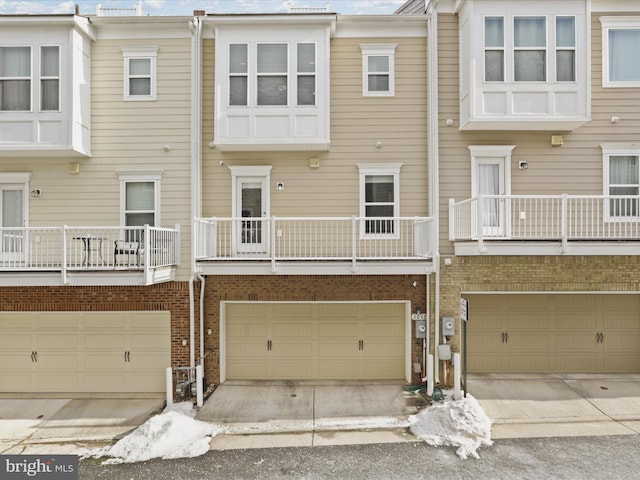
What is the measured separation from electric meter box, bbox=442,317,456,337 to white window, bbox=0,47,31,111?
34.6 ft

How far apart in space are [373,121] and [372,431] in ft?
22.0

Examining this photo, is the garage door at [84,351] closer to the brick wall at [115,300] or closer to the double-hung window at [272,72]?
the brick wall at [115,300]

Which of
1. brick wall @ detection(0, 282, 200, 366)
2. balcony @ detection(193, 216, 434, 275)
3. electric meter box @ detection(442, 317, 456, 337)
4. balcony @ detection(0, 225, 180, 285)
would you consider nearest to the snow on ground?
electric meter box @ detection(442, 317, 456, 337)

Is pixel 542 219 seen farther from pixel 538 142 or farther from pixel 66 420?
pixel 66 420

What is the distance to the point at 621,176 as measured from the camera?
30.6 feet

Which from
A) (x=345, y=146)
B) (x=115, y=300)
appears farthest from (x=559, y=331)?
(x=115, y=300)

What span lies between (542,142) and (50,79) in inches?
446

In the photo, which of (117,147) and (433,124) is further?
(117,147)

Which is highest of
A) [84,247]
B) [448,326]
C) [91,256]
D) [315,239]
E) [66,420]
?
[315,239]

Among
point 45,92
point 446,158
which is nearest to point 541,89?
point 446,158

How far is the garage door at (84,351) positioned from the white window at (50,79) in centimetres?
481

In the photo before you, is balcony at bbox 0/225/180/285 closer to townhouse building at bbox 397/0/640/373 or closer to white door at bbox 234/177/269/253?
white door at bbox 234/177/269/253

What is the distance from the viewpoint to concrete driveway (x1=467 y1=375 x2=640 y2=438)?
7441 mm

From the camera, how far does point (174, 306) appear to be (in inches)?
364
